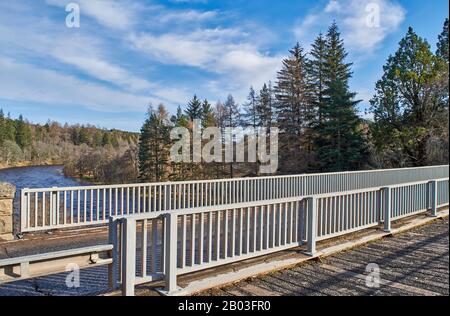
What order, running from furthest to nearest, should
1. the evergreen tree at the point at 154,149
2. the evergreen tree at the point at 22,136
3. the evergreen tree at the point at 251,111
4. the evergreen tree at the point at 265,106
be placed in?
the evergreen tree at the point at 22,136
the evergreen tree at the point at 251,111
the evergreen tree at the point at 154,149
the evergreen tree at the point at 265,106

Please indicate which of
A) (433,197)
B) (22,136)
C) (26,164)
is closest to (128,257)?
(433,197)

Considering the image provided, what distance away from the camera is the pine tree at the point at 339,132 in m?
17.5

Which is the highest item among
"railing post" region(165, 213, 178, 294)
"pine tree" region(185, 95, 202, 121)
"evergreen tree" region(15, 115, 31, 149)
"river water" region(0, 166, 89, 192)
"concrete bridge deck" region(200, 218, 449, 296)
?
"pine tree" region(185, 95, 202, 121)

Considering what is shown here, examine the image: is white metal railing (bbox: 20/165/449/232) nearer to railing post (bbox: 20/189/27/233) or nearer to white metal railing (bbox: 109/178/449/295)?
railing post (bbox: 20/189/27/233)

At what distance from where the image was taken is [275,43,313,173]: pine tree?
20.3 meters

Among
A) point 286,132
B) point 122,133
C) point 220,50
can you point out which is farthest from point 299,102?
point 122,133

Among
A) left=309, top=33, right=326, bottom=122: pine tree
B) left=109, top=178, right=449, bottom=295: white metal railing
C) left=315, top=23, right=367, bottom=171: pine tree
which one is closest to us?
left=109, top=178, right=449, bottom=295: white metal railing

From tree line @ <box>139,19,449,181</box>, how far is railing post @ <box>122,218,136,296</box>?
39.8 ft

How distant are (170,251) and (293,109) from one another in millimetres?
19314

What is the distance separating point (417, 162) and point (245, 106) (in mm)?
14088

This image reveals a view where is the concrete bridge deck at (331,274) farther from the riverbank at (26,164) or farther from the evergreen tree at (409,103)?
the riverbank at (26,164)

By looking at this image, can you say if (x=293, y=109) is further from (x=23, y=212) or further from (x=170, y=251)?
(x=170, y=251)

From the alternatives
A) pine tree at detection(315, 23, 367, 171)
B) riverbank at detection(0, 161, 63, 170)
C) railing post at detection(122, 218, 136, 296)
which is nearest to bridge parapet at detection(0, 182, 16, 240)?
railing post at detection(122, 218, 136, 296)

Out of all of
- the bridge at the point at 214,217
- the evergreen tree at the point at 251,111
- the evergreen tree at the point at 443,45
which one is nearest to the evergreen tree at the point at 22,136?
the evergreen tree at the point at 251,111
